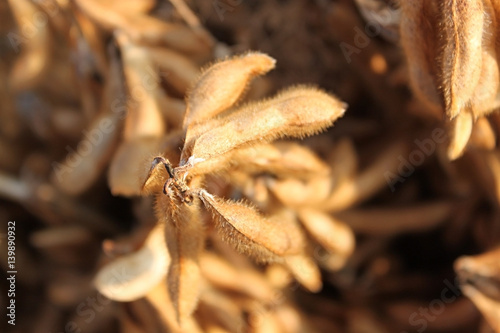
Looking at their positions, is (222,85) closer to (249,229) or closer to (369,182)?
(249,229)

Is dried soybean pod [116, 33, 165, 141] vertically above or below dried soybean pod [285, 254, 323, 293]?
above

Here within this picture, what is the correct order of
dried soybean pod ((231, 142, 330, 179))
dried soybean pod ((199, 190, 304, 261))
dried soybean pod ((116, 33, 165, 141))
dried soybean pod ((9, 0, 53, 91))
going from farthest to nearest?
dried soybean pod ((9, 0, 53, 91))
dried soybean pod ((116, 33, 165, 141))
dried soybean pod ((231, 142, 330, 179))
dried soybean pod ((199, 190, 304, 261))

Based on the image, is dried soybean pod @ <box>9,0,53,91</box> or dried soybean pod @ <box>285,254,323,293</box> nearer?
dried soybean pod @ <box>285,254,323,293</box>

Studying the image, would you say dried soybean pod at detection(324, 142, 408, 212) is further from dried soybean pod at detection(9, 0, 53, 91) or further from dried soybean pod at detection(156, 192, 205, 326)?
dried soybean pod at detection(9, 0, 53, 91)

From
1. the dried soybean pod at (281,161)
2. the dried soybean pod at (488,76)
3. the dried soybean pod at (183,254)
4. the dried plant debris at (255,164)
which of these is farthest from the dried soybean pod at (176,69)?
the dried soybean pod at (488,76)

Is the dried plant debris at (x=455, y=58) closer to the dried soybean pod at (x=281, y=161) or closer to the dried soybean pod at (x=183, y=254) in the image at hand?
the dried soybean pod at (x=281, y=161)

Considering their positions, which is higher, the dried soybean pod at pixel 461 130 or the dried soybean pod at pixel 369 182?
the dried soybean pod at pixel 461 130

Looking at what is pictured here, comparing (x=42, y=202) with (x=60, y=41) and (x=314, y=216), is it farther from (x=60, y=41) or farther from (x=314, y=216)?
(x=314, y=216)

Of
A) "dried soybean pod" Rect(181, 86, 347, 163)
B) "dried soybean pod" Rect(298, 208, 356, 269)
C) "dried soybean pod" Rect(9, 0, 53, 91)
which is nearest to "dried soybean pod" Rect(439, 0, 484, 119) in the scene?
"dried soybean pod" Rect(181, 86, 347, 163)
